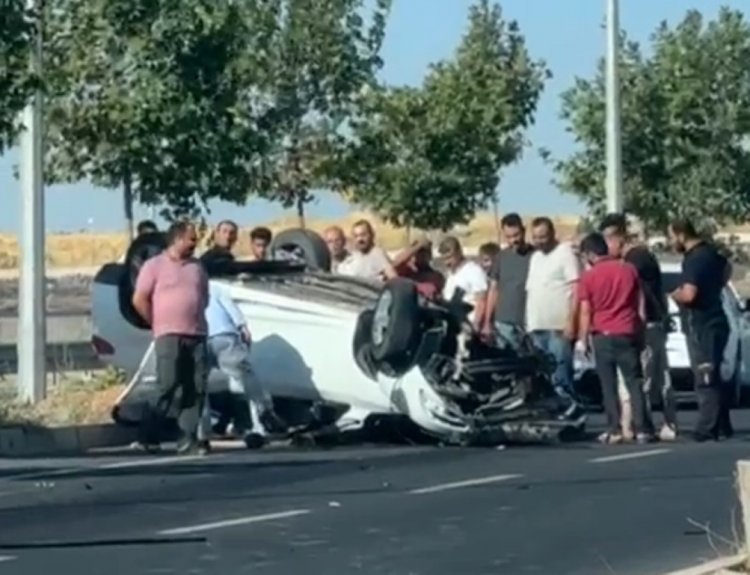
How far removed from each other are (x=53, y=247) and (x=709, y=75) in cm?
5561

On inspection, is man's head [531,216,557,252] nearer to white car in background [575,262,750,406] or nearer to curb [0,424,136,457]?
white car in background [575,262,750,406]

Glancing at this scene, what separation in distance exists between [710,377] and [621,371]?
27.9 inches

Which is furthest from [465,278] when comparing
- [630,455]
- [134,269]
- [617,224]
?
[630,455]

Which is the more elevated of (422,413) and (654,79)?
(654,79)

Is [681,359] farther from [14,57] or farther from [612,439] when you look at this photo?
[14,57]

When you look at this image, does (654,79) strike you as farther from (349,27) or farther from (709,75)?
(349,27)

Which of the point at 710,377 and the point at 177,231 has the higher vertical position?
the point at 177,231

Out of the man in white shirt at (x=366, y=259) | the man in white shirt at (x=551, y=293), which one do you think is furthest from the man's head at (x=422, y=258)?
the man in white shirt at (x=551, y=293)

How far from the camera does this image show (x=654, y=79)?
152 feet

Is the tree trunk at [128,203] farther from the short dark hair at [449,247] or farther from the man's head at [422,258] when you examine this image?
the man's head at [422,258]

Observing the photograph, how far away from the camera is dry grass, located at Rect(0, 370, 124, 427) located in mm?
21781

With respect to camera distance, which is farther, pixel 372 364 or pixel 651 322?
pixel 651 322

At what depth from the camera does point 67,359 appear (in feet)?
95.0

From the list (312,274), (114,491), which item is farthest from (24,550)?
(312,274)
